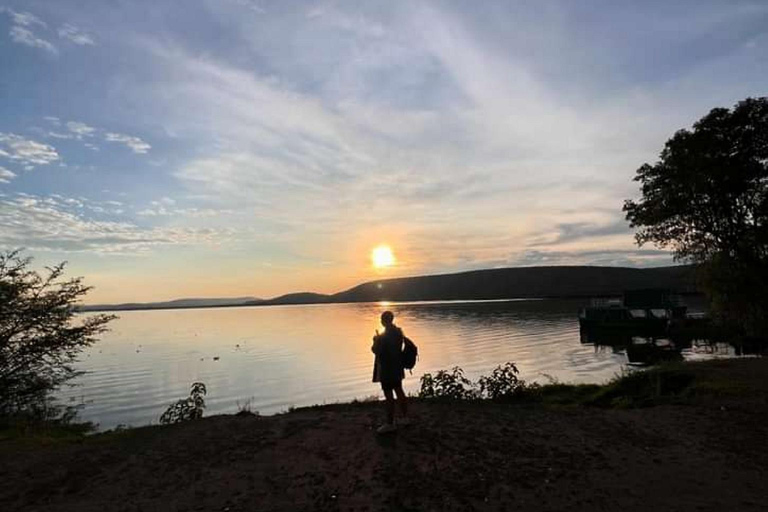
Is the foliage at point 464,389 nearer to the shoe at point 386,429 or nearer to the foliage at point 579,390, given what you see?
the foliage at point 579,390

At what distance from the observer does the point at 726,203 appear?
75.3ft

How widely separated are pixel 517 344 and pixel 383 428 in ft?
147

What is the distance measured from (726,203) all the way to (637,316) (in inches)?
1761

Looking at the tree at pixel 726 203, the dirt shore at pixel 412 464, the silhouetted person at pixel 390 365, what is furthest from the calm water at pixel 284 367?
the silhouetted person at pixel 390 365

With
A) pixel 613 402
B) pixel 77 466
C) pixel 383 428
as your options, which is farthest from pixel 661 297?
pixel 77 466

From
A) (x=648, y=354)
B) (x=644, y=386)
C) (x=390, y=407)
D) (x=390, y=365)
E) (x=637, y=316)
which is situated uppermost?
(x=390, y=365)

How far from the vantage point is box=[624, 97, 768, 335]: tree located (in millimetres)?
21875

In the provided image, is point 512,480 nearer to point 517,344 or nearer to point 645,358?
point 645,358

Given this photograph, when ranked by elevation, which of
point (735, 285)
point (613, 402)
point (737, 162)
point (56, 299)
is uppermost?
point (737, 162)

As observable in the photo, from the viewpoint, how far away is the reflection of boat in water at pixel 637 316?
193 feet

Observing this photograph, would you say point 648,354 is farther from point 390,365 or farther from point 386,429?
point 386,429

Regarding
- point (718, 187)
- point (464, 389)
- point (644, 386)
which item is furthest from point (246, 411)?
point (718, 187)

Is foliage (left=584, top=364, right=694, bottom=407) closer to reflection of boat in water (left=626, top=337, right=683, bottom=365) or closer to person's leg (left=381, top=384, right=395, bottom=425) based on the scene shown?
person's leg (left=381, top=384, right=395, bottom=425)

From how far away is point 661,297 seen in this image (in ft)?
213
